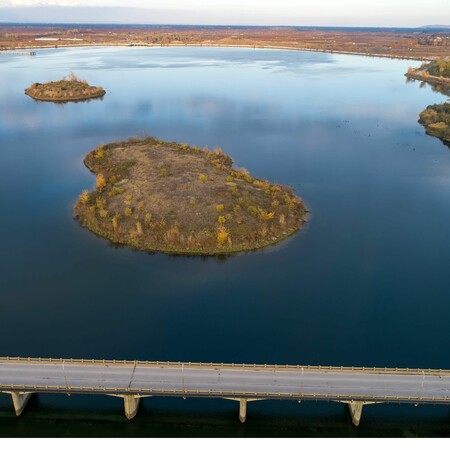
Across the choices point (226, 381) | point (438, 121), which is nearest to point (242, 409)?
point (226, 381)

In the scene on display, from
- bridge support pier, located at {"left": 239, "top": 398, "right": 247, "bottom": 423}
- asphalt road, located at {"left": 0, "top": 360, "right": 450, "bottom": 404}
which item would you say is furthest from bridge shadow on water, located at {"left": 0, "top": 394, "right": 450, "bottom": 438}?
asphalt road, located at {"left": 0, "top": 360, "right": 450, "bottom": 404}

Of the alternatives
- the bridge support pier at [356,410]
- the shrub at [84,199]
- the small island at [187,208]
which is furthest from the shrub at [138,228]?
the bridge support pier at [356,410]

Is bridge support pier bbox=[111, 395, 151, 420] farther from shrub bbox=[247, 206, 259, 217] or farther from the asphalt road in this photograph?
shrub bbox=[247, 206, 259, 217]

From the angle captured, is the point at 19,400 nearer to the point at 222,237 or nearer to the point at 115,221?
the point at 115,221

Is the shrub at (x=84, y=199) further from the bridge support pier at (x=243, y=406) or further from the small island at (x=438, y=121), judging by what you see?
the small island at (x=438, y=121)

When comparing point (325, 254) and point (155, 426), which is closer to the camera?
point (155, 426)

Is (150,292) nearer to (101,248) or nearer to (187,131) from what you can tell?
(101,248)

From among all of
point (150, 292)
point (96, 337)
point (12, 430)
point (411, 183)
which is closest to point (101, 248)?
point (150, 292)
